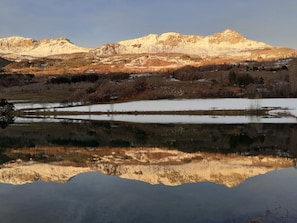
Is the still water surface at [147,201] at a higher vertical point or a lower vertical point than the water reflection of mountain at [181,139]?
higher

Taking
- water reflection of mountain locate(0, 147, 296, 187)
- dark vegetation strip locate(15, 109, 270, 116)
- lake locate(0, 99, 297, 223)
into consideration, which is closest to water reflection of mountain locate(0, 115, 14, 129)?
dark vegetation strip locate(15, 109, 270, 116)

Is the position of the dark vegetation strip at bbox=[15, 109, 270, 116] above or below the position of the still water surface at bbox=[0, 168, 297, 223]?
below

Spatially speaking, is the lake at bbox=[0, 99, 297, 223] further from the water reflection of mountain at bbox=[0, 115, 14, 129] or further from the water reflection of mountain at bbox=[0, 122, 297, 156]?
the water reflection of mountain at bbox=[0, 115, 14, 129]

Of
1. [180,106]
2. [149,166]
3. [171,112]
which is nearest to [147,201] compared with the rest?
[149,166]

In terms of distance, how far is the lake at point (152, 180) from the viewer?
14.4 meters

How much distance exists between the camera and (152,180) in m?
20.3

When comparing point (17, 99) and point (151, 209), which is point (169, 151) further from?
point (17, 99)

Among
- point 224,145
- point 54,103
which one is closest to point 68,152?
point 224,145

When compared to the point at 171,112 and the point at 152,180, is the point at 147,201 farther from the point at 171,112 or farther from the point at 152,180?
the point at 171,112

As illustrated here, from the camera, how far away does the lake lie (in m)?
14.4

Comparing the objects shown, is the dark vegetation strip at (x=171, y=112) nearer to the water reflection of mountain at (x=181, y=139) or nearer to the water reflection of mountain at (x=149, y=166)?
the water reflection of mountain at (x=181, y=139)

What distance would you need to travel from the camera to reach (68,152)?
32.0 metres

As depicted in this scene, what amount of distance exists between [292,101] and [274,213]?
7189 cm

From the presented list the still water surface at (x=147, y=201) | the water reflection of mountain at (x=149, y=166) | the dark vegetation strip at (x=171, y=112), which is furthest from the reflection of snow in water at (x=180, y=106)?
the still water surface at (x=147, y=201)
